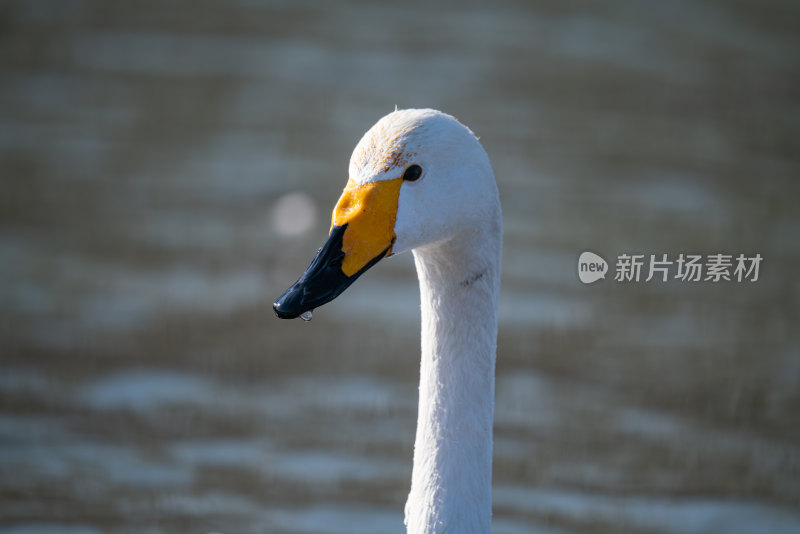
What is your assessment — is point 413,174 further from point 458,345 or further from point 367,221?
point 458,345

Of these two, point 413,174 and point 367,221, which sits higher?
point 413,174

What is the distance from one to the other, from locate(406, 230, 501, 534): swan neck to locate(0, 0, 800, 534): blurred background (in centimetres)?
187

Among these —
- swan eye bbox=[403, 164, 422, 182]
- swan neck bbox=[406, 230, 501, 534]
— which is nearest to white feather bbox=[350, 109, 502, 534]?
swan neck bbox=[406, 230, 501, 534]

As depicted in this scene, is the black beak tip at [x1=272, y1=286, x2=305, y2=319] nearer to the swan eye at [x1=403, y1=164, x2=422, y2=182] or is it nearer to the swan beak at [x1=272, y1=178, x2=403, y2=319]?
the swan beak at [x1=272, y1=178, x2=403, y2=319]

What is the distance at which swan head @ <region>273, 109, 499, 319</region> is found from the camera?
4.19 m

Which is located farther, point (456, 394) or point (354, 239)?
point (456, 394)

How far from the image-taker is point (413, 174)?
4277 mm

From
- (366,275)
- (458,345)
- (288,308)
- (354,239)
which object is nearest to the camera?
(288,308)

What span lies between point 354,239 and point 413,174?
31 cm

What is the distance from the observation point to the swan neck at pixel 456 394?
15.2 feet

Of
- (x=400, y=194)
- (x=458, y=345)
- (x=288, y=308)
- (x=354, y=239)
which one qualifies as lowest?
(x=288, y=308)

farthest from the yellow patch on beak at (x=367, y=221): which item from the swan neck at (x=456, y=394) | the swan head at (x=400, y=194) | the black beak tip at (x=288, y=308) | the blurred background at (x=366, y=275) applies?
the blurred background at (x=366, y=275)

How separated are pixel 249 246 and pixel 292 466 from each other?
3144mm

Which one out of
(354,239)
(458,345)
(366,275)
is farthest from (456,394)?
(366,275)
